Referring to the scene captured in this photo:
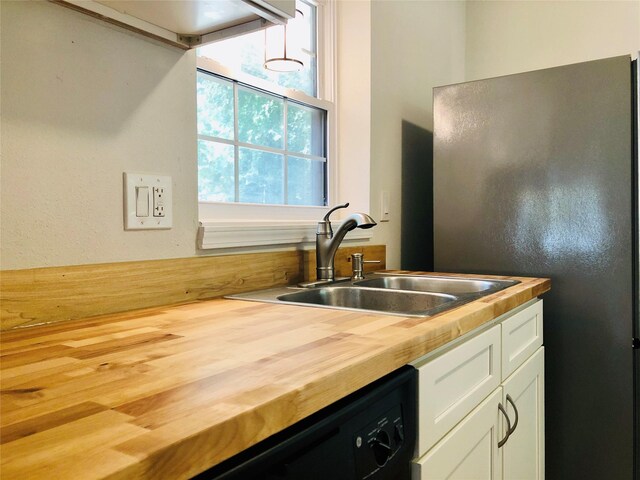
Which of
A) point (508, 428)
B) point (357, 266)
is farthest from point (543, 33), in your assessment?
point (508, 428)

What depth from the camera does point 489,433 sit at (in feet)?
3.73

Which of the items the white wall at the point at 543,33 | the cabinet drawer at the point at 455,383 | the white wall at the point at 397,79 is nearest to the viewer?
the cabinet drawer at the point at 455,383

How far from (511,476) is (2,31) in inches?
58.0

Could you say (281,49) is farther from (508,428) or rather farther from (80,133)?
(508,428)

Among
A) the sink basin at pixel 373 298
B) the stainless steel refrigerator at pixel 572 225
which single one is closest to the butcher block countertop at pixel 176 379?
the sink basin at pixel 373 298

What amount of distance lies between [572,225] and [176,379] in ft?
5.15

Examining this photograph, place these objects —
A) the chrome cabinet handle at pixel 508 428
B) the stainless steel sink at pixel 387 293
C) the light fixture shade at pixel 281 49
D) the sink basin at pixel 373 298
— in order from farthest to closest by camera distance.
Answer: the light fixture shade at pixel 281 49 → the sink basin at pixel 373 298 → the stainless steel sink at pixel 387 293 → the chrome cabinet handle at pixel 508 428

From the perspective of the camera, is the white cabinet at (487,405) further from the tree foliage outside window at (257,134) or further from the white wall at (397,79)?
the tree foliage outside window at (257,134)

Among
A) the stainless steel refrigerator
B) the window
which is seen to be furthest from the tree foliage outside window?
the stainless steel refrigerator

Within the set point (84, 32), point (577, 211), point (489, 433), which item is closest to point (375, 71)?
point (577, 211)

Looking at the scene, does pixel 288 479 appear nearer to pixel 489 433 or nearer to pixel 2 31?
pixel 489 433

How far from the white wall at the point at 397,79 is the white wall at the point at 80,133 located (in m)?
0.98

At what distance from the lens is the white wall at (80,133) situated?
2.83 ft

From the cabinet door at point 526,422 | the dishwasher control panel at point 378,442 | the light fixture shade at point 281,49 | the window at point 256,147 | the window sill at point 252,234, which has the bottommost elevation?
the cabinet door at point 526,422
